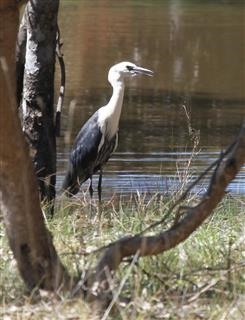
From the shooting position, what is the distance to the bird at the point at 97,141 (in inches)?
337

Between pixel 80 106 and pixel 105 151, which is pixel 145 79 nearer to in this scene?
pixel 80 106

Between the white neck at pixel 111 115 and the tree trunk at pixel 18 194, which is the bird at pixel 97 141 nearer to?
the white neck at pixel 111 115

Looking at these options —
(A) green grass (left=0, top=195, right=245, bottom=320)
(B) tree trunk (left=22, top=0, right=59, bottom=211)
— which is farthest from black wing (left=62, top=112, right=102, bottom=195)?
(A) green grass (left=0, top=195, right=245, bottom=320)

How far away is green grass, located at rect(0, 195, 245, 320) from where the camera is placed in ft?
13.6

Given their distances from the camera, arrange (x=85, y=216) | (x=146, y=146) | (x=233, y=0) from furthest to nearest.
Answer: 1. (x=233, y=0)
2. (x=146, y=146)
3. (x=85, y=216)

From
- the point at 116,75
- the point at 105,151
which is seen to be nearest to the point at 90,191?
the point at 105,151

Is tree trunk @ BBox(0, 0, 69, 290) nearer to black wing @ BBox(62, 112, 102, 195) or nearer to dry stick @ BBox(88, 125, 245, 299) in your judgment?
dry stick @ BBox(88, 125, 245, 299)

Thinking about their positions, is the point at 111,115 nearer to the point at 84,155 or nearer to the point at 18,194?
the point at 84,155

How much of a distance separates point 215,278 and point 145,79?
43.6ft

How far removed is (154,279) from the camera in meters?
4.49

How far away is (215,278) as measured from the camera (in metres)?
4.52

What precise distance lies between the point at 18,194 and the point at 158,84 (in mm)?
13091

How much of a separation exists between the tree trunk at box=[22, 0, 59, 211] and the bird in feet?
1.65

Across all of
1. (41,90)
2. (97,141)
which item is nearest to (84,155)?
(97,141)
